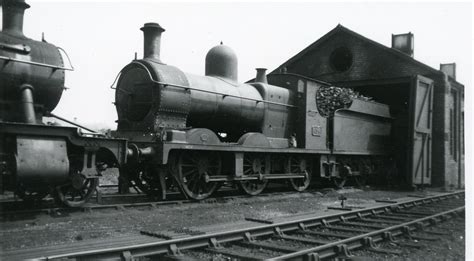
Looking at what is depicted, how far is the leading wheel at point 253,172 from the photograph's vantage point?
10.9 metres

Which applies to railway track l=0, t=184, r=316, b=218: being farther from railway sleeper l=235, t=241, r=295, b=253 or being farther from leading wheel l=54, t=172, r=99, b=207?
railway sleeper l=235, t=241, r=295, b=253

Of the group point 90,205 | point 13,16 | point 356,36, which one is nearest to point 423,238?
point 90,205

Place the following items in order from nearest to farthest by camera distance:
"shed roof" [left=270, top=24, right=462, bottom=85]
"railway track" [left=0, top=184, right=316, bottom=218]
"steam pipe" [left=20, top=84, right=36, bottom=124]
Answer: "steam pipe" [left=20, top=84, right=36, bottom=124]
"railway track" [left=0, top=184, right=316, bottom=218]
"shed roof" [left=270, top=24, right=462, bottom=85]

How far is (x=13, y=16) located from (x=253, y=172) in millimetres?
6561

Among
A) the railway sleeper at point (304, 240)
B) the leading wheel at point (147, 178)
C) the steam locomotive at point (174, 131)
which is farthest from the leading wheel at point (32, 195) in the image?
the railway sleeper at point (304, 240)

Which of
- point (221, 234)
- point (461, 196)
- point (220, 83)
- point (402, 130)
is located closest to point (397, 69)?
point (402, 130)

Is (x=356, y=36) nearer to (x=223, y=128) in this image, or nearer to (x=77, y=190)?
(x=223, y=128)

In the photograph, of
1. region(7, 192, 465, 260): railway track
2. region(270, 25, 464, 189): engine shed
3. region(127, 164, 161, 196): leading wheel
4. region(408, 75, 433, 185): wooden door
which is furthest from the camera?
region(270, 25, 464, 189): engine shed

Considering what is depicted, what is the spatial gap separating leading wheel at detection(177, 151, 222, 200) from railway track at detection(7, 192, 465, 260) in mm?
3279

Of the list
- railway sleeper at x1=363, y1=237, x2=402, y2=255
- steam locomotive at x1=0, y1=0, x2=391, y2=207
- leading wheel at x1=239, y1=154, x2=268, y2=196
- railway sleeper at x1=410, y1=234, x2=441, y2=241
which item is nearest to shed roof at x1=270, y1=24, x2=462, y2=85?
steam locomotive at x1=0, y1=0, x2=391, y2=207

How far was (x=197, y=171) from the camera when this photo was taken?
9.74 meters

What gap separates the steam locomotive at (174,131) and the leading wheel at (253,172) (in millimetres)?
27

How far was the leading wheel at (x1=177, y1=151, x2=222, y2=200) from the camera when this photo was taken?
943 cm

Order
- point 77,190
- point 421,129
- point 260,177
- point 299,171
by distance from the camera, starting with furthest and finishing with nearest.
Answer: point 421,129, point 299,171, point 260,177, point 77,190
